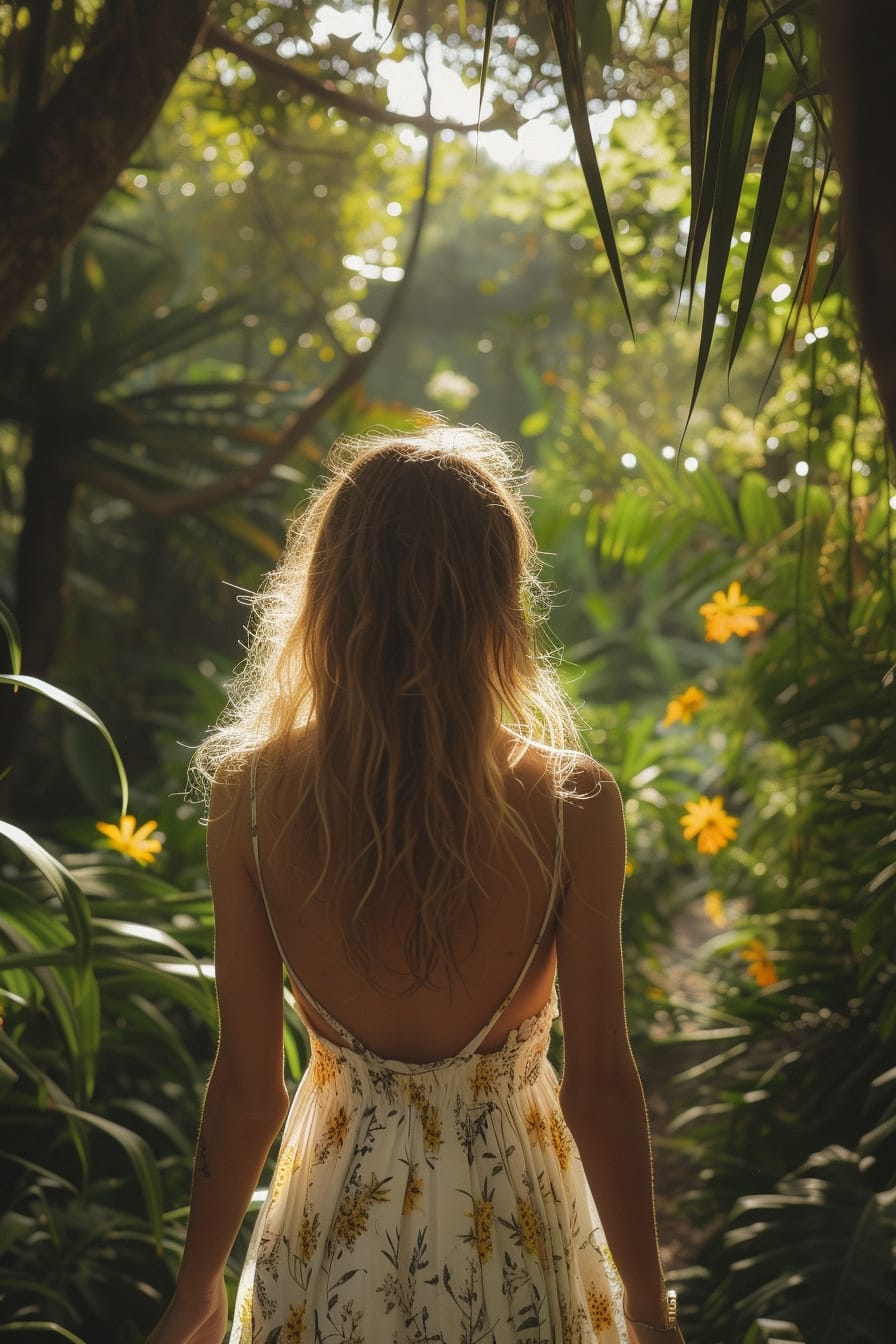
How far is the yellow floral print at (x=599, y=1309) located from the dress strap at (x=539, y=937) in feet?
1.04

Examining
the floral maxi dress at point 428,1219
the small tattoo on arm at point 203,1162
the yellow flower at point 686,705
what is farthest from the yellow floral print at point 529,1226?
the yellow flower at point 686,705

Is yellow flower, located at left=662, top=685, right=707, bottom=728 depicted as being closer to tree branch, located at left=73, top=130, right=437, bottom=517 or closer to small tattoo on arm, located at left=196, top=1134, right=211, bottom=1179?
tree branch, located at left=73, top=130, right=437, bottom=517

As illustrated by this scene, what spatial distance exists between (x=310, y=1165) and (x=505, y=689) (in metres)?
0.54

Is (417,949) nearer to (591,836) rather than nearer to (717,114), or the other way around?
(591,836)

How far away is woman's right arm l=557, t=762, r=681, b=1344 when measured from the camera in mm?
1067

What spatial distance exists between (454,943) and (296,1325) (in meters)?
0.42

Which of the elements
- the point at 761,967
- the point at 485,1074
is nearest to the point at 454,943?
the point at 485,1074

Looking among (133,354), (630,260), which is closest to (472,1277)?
(630,260)

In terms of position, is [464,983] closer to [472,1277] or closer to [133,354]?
[472,1277]

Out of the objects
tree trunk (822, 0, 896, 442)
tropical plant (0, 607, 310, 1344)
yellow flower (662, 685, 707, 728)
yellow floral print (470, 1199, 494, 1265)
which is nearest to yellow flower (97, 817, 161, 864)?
tropical plant (0, 607, 310, 1344)

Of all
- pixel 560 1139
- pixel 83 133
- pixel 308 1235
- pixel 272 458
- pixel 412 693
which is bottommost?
pixel 308 1235

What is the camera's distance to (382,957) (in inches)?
42.8

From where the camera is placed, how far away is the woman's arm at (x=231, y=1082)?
3.61 ft

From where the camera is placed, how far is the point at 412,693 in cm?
106
